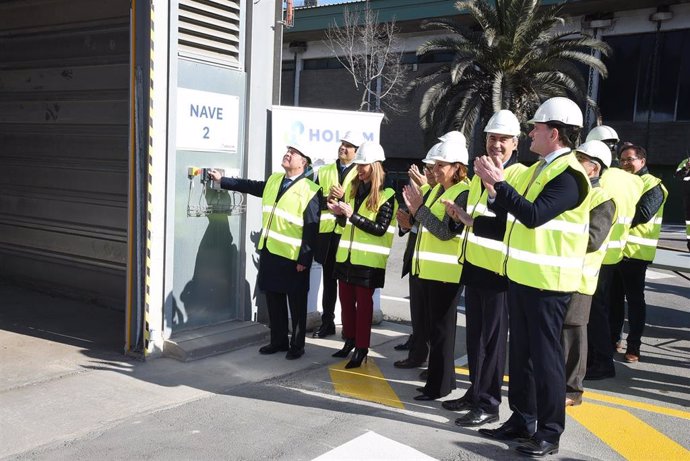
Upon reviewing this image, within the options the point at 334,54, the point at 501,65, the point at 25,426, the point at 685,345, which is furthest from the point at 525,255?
the point at 334,54

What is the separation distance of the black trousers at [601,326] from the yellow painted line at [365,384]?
1.85 metres

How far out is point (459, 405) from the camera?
194 inches

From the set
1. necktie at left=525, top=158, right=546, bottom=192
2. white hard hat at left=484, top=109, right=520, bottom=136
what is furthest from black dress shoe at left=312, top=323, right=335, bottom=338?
necktie at left=525, top=158, right=546, bottom=192

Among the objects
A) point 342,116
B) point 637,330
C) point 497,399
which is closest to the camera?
point 497,399

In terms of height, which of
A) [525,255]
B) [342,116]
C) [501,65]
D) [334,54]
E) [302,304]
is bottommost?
[302,304]

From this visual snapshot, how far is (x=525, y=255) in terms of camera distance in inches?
159

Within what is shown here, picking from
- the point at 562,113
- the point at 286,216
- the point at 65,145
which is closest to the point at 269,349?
the point at 286,216

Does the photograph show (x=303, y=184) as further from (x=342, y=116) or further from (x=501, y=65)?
(x=501, y=65)

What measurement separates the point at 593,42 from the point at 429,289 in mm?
18182

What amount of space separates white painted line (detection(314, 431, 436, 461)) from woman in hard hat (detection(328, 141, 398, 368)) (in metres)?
1.59

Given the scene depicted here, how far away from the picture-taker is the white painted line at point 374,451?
403 centimetres

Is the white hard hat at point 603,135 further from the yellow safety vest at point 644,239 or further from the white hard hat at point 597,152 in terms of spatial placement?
the white hard hat at point 597,152

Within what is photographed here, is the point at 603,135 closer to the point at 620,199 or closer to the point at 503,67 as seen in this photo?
the point at 620,199

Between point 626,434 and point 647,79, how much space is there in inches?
1006
